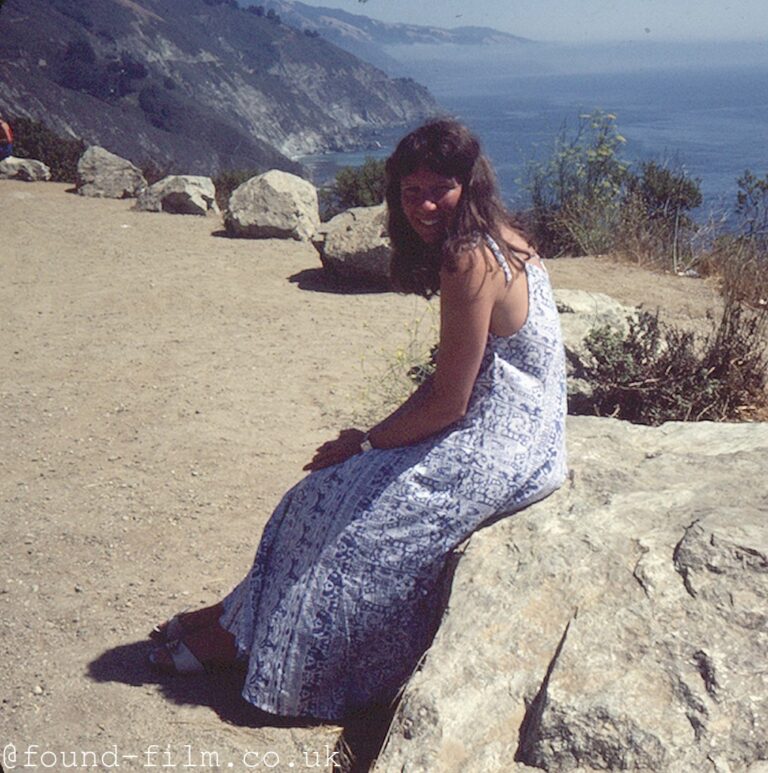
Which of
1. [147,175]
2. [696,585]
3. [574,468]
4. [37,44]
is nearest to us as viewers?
[696,585]

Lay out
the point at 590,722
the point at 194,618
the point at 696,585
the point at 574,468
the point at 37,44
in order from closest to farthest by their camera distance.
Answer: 1. the point at 590,722
2. the point at 696,585
3. the point at 574,468
4. the point at 194,618
5. the point at 37,44

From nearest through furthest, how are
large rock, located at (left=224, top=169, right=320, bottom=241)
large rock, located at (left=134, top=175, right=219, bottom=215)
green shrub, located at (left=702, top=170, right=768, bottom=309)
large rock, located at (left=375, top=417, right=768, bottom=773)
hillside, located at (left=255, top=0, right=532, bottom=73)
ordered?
large rock, located at (left=375, top=417, right=768, bottom=773), green shrub, located at (left=702, top=170, right=768, bottom=309), large rock, located at (left=224, top=169, right=320, bottom=241), large rock, located at (left=134, top=175, right=219, bottom=215), hillside, located at (left=255, top=0, right=532, bottom=73)

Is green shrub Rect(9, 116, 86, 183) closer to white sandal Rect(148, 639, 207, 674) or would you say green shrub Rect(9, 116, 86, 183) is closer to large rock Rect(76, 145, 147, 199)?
large rock Rect(76, 145, 147, 199)

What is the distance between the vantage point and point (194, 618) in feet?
10.2

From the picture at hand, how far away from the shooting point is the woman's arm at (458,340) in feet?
8.21

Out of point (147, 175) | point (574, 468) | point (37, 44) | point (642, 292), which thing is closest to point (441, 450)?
point (574, 468)

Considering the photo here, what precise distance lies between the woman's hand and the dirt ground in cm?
81

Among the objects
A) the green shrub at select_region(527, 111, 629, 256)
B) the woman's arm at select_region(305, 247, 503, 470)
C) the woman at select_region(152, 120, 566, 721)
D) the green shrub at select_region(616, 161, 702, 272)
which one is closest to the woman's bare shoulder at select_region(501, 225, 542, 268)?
the woman at select_region(152, 120, 566, 721)

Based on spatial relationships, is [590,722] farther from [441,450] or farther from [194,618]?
[194,618]

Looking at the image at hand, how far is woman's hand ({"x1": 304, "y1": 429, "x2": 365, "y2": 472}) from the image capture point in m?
2.88

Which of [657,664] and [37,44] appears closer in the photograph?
[657,664]

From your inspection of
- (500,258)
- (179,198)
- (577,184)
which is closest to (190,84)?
(179,198)

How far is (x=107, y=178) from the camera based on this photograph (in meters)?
12.6

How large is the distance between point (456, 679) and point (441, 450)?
26.2 inches
